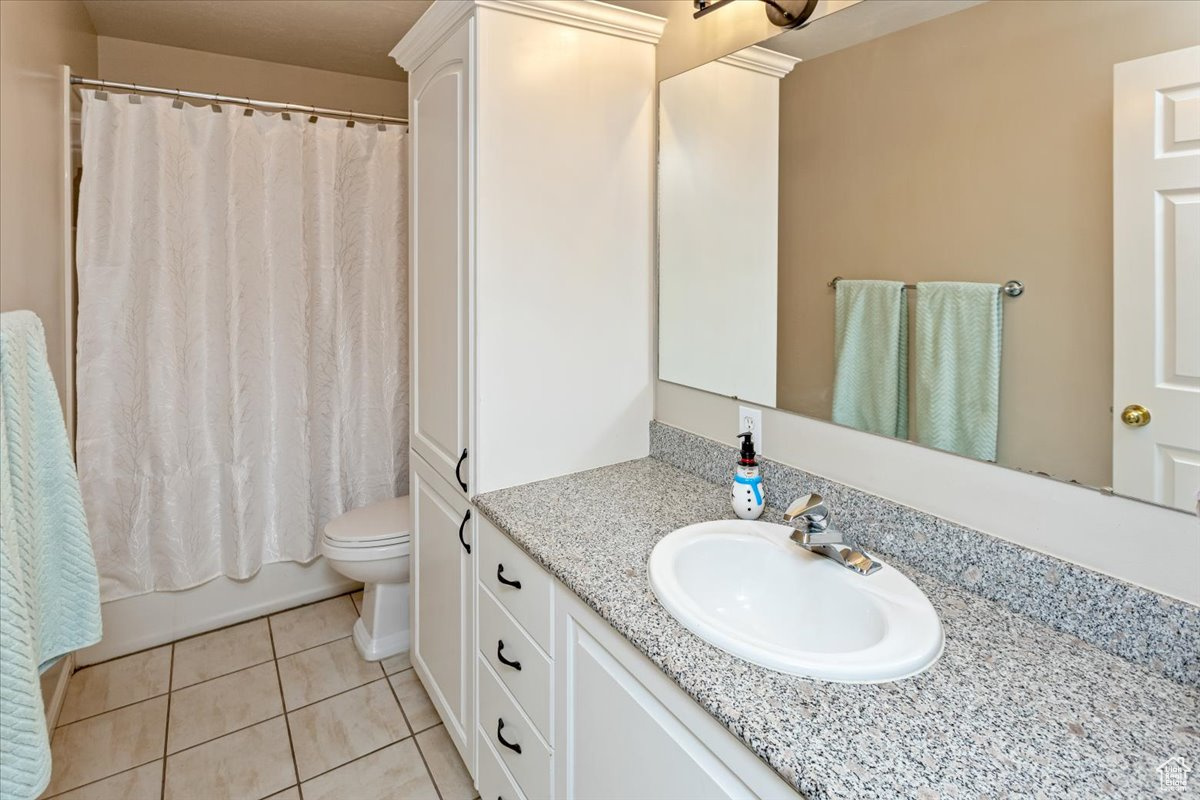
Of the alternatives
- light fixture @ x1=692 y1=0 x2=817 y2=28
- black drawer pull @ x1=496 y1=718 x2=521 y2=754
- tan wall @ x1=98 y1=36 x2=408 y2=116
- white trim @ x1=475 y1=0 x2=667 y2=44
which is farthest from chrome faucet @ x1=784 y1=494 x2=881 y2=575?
tan wall @ x1=98 y1=36 x2=408 y2=116

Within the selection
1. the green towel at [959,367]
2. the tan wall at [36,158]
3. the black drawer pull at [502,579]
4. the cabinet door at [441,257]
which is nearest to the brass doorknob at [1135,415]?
the green towel at [959,367]

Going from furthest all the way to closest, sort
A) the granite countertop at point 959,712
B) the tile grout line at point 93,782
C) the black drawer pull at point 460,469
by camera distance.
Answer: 1. the tile grout line at point 93,782
2. the black drawer pull at point 460,469
3. the granite countertop at point 959,712

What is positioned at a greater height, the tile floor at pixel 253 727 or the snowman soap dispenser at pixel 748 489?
the snowman soap dispenser at pixel 748 489

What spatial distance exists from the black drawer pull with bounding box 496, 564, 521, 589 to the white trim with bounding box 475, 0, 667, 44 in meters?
1.21

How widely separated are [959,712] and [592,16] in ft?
5.11

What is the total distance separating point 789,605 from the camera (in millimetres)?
1129

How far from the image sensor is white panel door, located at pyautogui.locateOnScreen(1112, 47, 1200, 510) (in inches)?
31.9

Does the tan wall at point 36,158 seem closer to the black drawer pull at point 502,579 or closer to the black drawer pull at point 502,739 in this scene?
the black drawer pull at point 502,579

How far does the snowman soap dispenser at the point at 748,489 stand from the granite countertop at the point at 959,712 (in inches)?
13.2

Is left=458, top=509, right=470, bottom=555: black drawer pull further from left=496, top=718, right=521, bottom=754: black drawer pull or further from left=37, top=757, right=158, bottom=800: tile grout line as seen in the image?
left=37, top=757, right=158, bottom=800: tile grout line

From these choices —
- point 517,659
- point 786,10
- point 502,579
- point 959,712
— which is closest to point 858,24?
point 786,10

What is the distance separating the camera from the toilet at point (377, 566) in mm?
2176

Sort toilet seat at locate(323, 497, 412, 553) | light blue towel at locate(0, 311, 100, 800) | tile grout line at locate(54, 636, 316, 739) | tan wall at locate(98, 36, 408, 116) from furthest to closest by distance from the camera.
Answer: tan wall at locate(98, 36, 408, 116) < toilet seat at locate(323, 497, 412, 553) < tile grout line at locate(54, 636, 316, 739) < light blue towel at locate(0, 311, 100, 800)

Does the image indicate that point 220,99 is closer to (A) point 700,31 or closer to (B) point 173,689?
(A) point 700,31
